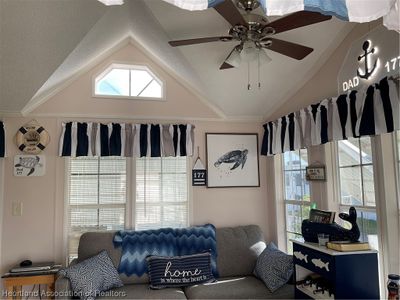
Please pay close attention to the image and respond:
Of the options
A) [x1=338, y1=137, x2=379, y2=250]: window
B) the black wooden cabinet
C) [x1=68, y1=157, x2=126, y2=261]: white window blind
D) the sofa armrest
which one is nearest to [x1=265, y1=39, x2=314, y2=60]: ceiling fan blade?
[x1=338, y1=137, x2=379, y2=250]: window

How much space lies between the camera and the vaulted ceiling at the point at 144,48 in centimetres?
243

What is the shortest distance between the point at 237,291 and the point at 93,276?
132 centimetres

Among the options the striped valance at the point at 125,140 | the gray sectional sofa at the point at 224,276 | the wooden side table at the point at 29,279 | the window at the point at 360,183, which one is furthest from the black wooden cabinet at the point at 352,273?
the wooden side table at the point at 29,279

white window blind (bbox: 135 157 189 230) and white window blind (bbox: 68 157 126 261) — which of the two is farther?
white window blind (bbox: 135 157 189 230)

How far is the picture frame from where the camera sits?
2984 mm

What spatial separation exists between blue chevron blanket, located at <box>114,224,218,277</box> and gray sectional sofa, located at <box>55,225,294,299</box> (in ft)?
0.21

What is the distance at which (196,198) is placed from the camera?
3.94 metres

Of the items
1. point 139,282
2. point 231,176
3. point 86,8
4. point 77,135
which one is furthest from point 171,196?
point 86,8

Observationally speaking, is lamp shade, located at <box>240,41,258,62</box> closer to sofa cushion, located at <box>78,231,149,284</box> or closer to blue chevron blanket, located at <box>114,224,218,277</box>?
blue chevron blanket, located at <box>114,224,218,277</box>

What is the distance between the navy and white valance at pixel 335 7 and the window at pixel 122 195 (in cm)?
301

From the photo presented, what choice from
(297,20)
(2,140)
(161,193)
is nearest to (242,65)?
(297,20)

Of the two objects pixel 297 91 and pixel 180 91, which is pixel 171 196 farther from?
pixel 297 91

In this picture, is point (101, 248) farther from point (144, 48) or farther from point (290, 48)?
point (290, 48)

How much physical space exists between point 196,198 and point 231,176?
520 millimetres
